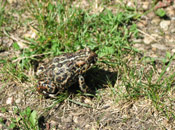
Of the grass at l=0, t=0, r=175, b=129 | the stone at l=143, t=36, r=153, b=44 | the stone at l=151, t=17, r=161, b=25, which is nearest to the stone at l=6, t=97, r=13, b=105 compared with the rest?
the grass at l=0, t=0, r=175, b=129

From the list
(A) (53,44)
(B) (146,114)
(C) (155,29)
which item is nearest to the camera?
(B) (146,114)

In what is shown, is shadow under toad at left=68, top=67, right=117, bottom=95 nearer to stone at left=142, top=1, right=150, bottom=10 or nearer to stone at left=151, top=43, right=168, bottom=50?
stone at left=151, top=43, right=168, bottom=50

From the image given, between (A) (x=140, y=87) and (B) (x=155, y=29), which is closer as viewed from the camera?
(A) (x=140, y=87)

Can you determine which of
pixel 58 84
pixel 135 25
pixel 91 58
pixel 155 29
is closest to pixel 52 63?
pixel 58 84

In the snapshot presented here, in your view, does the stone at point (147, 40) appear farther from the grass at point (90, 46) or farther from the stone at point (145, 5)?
the stone at point (145, 5)

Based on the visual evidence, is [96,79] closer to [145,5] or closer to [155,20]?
[155,20]

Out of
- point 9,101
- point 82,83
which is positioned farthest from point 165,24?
point 9,101

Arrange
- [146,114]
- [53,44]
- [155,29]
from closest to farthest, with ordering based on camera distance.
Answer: [146,114] < [53,44] < [155,29]

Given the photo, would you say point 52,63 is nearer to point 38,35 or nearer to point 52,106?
point 52,106
